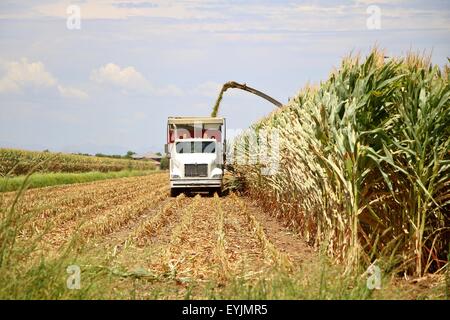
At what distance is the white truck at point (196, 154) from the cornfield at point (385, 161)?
13.1m

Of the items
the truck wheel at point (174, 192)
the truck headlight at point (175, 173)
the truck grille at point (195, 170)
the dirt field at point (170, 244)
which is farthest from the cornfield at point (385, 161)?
the truck wheel at point (174, 192)

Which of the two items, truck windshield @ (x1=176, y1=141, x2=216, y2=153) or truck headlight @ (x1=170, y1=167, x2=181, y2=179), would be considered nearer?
truck headlight @ (x1=170, y1=167, x2=181, y2=179)

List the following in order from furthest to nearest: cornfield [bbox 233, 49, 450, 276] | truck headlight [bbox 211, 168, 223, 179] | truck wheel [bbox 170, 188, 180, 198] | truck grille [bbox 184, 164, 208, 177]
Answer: truck wheel [bbox 170, 188, 180, 198]
truck headlight [bbox 211, 168, 223, 179]
truck grille [bbox 184, 164, 208, 177]
cornfield [bbox 233, 49, 450, 276]

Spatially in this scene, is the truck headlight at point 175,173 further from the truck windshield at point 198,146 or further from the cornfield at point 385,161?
the cornfield at point 385,161

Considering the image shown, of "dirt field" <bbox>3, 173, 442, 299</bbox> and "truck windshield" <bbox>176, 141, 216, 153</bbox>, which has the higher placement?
"truck windshield" <bbox>176, 141, 216, 153</bbox>

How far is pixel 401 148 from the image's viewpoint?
8.74 meters

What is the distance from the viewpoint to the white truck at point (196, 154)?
23.0 metres

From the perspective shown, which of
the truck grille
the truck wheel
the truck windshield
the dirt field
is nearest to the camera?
the dirt field

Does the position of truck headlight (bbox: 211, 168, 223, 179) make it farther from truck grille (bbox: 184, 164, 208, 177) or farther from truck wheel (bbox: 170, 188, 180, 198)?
truck wheel (bbox: 170, 188, 180, 198)

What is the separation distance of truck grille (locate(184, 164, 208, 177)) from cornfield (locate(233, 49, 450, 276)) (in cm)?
1302

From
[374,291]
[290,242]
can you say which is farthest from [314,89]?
[374,291]

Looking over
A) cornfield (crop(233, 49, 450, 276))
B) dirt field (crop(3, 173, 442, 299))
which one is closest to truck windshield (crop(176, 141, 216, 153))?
dirt field (crop(3, 173, 442, 299))

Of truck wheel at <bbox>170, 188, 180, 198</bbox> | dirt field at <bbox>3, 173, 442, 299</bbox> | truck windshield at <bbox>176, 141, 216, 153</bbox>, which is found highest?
truck windshield at <bbox>176, 141, 216, 153</bbox>

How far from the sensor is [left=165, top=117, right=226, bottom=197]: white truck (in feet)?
75.5
